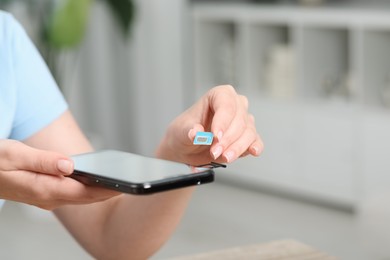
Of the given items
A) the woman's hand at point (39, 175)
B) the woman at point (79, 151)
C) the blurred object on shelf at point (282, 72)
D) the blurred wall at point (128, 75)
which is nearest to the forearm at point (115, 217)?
the woman at point (79, 151)

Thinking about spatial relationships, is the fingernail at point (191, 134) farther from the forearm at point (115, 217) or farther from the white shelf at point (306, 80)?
the white shelf at point (306, 80)

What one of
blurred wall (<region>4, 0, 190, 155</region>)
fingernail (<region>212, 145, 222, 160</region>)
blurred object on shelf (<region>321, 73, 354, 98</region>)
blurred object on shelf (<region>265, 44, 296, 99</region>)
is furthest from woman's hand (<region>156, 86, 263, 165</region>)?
blurred wall (<region>4, 0, 190, 155</region>)

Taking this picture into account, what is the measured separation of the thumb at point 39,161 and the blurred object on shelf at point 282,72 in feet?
9.99

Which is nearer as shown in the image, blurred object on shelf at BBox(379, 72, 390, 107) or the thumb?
the thumb

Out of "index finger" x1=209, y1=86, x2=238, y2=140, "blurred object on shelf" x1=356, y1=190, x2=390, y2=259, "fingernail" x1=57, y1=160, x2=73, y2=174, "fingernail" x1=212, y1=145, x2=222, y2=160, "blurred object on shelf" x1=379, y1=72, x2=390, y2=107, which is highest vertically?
"index finger" x1=209, y1=86, x2=238, y2=140

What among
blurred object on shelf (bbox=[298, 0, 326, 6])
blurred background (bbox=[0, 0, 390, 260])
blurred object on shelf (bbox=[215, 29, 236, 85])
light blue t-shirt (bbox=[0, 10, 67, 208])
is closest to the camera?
light blue t-shirt (bbox=[0, 10, 67, 208])

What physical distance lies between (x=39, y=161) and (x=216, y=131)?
24 cm

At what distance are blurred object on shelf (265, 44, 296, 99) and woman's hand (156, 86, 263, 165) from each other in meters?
2.78

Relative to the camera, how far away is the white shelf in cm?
366

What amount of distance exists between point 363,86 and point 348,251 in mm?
786

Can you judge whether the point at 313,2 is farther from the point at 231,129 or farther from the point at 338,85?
the point at 231,129

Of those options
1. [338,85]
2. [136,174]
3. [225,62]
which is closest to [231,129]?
[136,174]

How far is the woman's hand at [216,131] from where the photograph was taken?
3.69 feet

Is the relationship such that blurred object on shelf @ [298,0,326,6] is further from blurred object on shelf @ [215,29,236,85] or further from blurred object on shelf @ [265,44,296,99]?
blurred object on shelf @ [215,29,236,85]
